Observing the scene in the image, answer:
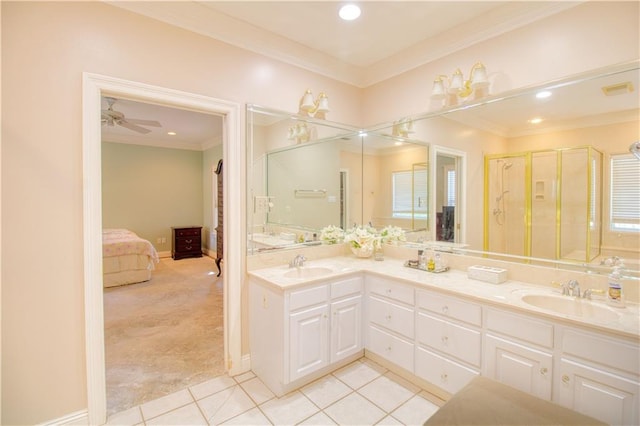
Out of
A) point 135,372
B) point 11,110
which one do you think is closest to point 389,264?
point 135,372

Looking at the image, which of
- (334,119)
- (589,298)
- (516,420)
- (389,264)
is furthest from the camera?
(334,119)

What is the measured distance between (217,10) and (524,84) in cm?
229

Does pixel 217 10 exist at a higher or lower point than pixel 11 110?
higher

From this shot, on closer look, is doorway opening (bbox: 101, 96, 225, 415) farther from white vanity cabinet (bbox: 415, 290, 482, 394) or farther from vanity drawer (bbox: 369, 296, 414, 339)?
white vanity cabinet (bbox: 415, 290, 482, 394)

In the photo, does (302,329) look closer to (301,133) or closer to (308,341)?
(308,341)

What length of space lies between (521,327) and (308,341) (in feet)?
4.55

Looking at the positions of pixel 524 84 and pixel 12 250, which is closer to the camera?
pixel 12 250

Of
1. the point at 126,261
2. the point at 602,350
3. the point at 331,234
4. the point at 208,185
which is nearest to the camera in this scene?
the point at 602,350

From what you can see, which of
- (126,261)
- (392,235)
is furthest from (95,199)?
(126,261)

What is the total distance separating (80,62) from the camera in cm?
188

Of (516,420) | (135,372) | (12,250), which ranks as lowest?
(135,372)

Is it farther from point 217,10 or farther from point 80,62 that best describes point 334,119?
point 80,62

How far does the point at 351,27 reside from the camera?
250 cm

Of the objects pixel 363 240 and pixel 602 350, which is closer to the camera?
pixel 602 350
